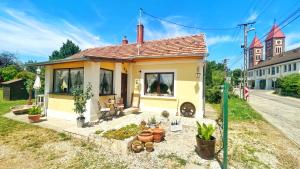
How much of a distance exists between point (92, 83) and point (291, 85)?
3393 cm

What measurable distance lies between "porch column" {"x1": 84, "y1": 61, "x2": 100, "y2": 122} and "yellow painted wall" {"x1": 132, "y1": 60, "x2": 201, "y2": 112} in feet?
11.6

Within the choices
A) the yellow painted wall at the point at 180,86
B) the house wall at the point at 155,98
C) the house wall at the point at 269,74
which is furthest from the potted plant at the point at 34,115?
the house wall at the point at 269,74

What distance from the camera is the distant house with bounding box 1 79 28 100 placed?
17438mm

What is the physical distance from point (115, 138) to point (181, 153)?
2.35m

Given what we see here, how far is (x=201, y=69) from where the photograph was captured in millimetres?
10109

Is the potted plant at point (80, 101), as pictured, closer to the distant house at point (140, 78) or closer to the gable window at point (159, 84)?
the distant house at point (140, 78)

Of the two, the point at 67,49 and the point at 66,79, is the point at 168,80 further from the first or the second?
the point at 67,49

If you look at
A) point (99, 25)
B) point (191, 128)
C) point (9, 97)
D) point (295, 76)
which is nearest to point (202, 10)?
point (99, 25)

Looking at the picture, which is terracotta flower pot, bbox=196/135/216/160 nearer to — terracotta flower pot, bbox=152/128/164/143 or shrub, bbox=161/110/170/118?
terracotta flower pot, bbox=152/128/164/143

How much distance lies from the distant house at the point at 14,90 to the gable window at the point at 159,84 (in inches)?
566

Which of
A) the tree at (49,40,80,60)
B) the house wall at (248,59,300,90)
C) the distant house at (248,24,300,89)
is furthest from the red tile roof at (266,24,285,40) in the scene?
the tree at (49,40,80,60)

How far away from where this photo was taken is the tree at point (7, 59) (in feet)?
145

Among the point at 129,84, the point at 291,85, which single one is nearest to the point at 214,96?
the point at 129,84

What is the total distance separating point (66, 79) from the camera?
33.6 feet
